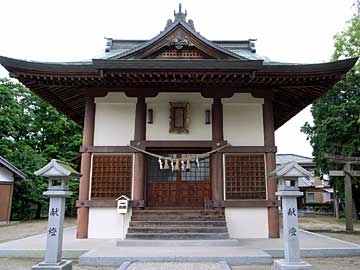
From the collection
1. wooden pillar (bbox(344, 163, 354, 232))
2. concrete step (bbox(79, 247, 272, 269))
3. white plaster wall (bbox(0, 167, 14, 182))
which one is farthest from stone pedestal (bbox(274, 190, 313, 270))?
white plaster wall (bbox(0, 167, 14, 182))

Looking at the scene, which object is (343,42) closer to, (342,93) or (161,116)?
(161,116)

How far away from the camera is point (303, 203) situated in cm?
3556

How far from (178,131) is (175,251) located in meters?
4.08

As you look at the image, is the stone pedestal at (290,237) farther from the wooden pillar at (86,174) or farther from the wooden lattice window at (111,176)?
the wooden pillar at (86,174)

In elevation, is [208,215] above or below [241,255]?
above

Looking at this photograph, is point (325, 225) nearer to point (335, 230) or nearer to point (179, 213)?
point (335, 230)

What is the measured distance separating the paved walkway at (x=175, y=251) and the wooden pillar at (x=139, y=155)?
1.65 meters

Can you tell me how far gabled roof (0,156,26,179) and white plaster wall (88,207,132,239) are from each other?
44.3ft

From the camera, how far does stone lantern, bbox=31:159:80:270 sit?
5824 mm

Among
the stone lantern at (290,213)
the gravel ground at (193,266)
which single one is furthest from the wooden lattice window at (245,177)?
the stone lantern at (290,213)

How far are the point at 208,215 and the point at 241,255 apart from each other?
7.84 ft

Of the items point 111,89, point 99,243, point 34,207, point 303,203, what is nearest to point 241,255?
point 99,243

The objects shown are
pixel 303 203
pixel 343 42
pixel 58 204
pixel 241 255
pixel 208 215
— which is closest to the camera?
pixel 58 204

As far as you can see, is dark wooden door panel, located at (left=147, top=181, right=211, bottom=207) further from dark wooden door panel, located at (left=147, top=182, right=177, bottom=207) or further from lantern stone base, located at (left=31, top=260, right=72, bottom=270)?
lantern stone base, located at (left=31, top=260, right=72, bottom=270)
